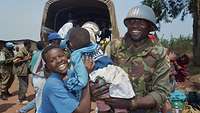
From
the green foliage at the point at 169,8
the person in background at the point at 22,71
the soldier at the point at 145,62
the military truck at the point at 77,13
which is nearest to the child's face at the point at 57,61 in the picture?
the soldier at the point at 145,62

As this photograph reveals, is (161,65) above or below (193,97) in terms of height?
above

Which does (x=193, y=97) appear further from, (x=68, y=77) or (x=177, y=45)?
(x=177, y=45)

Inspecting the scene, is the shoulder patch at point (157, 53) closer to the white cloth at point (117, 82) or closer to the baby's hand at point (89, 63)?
the white cloth at point (117, 82)

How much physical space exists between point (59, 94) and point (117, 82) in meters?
0.40

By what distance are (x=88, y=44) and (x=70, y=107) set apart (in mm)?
531

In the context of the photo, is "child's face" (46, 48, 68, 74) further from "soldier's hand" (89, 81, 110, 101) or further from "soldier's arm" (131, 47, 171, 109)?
"soldier's arm" (131, 47, 171, 109)

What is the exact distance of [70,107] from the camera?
3.06 m

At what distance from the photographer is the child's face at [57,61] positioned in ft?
10.5

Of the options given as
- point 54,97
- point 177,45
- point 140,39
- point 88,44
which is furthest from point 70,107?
point 177,45

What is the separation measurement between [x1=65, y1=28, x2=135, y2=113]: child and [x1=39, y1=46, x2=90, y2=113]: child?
104mm

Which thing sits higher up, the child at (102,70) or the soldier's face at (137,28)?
the soldier's face at (137,28)

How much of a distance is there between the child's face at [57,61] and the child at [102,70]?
10 centimetres

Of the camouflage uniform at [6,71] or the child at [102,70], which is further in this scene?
the camouflage uniform at [6,71]

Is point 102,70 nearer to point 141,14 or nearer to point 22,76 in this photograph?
point 141,14
